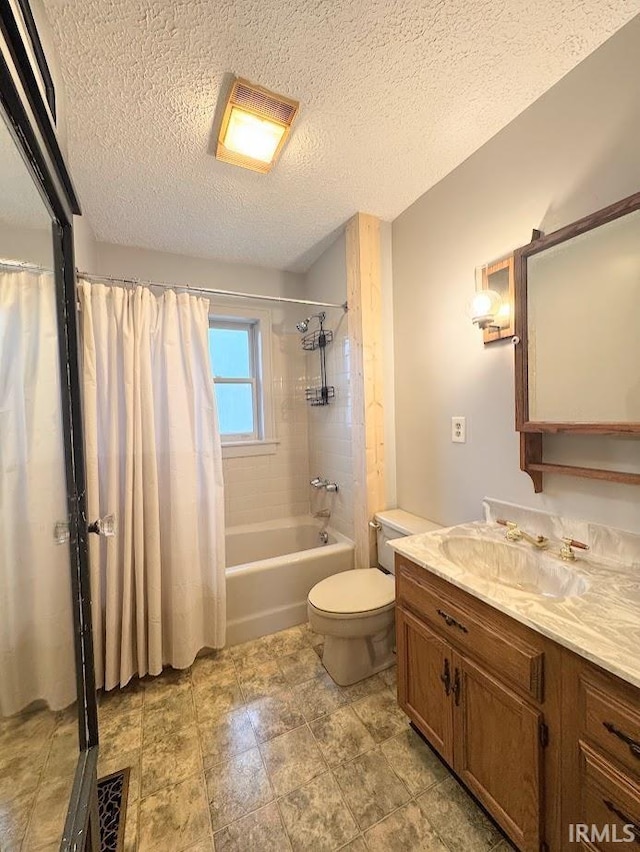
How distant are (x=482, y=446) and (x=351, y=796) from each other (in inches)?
56.3

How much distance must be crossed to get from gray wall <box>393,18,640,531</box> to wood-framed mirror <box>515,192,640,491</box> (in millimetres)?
89

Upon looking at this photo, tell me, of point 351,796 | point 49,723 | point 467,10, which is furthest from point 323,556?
point 467,10

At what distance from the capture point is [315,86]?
1179mm

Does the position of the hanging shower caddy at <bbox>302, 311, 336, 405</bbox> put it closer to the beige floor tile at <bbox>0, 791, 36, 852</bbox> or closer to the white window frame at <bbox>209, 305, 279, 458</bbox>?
the white window frame at <bbox>209, 305, 279, 458</bbox>

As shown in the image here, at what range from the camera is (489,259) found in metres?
1.48

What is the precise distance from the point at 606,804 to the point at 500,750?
0.92 ft

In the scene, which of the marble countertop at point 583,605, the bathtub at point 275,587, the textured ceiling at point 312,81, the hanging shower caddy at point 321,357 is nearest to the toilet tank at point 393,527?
the bathtub at point 275,587

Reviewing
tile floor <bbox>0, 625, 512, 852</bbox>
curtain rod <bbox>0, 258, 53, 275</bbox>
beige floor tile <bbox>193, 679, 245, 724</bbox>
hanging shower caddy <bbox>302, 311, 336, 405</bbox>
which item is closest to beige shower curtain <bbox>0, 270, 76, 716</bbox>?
curtain rod <bbox>0, 258, 53, 275</bbox>

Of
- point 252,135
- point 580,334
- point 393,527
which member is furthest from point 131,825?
point 252,135

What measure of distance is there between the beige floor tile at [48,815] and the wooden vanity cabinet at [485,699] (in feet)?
3.74

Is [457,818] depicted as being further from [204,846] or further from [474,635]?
[204,846]

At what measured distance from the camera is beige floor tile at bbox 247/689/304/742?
1405 millimetres

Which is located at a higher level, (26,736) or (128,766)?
(26,736)

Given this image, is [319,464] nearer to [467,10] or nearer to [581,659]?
[581,659]
